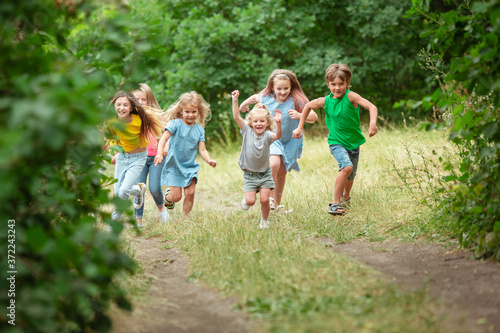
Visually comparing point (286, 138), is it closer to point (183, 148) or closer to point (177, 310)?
point (183, 148)

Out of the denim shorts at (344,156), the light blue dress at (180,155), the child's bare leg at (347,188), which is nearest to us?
the denim shorts at (344,156)

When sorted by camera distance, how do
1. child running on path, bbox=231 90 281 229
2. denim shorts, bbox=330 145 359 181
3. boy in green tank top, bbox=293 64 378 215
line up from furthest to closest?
boy in green tank top, bbox=293 64 378 215, denim shorts, bbox=330 145 359 181, child running on path, bbox=231 90 281 229

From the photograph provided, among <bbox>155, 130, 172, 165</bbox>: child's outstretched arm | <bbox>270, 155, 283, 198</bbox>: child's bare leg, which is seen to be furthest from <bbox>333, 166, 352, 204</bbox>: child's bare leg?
<bbox>155, 130, 172, 165</bbox>: child's outstretched arm

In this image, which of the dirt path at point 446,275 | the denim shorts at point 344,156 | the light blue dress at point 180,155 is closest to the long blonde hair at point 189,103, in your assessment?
the light blue dress at point 180,155

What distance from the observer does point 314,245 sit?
175 inches

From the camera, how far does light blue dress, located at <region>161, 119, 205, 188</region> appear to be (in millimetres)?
6535

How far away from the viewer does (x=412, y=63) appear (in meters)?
12.6

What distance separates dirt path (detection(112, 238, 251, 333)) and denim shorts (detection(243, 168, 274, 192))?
186 centimetres

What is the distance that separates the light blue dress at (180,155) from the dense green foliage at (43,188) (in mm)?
3670

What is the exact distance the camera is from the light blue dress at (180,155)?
21.4 ft

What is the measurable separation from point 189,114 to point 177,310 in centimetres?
376

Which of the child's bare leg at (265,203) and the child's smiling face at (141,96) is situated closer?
the child's bare leg at (265,203)

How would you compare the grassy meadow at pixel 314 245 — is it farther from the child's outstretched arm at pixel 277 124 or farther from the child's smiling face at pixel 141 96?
the child's smiling face at pixel 141 96

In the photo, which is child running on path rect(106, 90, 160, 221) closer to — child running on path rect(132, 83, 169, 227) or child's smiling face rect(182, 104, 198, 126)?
child running on path rect(132, 83, 169, 227)
